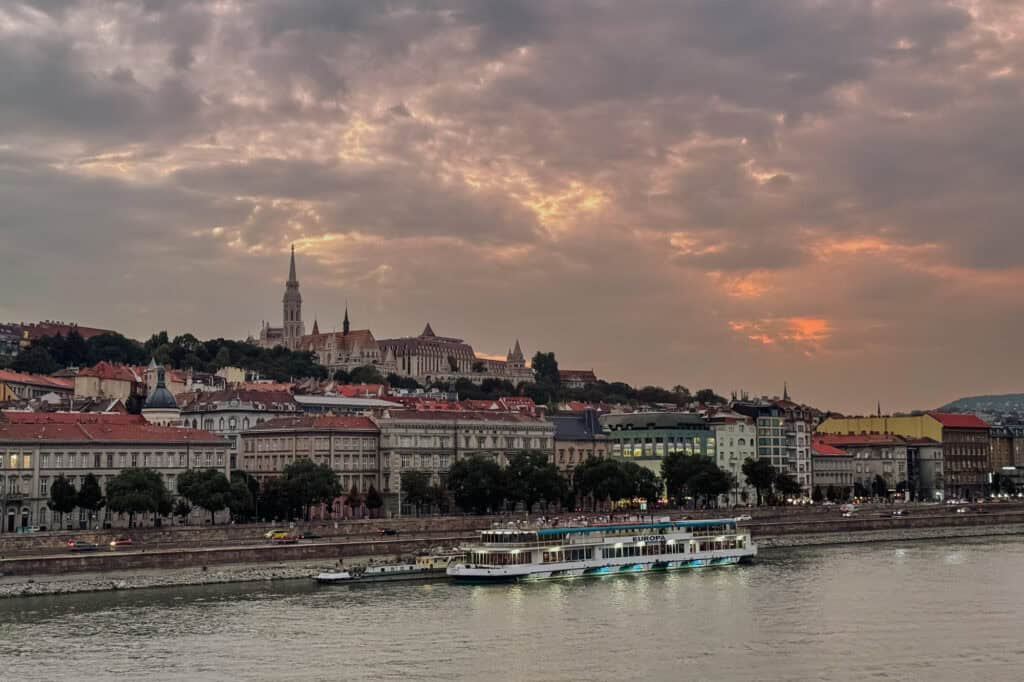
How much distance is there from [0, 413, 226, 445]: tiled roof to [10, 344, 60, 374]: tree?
73766 mm

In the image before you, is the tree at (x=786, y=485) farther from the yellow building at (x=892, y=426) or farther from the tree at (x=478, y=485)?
the yellow building at (x=892, y=426)

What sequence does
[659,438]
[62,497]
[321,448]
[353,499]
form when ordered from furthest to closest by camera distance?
[659,438], [321,448], [353,499], [62,497]

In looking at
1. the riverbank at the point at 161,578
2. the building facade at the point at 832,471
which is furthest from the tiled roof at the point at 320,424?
the building facade at the point at 832,471

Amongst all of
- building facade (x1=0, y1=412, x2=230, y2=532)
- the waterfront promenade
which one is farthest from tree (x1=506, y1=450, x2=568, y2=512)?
building facade (x1=0, y1=412, x2=230, y2=532)

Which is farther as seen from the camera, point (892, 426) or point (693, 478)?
point (892, 426)

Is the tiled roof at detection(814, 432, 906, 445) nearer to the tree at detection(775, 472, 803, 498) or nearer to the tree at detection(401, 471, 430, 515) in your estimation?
the tree at detection(775, 472, 803, 498)

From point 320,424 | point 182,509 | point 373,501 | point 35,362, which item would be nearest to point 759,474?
point 373,501

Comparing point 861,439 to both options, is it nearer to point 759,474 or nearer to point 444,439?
point 759,474

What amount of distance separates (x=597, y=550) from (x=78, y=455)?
107 feet

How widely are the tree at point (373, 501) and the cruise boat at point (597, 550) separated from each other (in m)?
28.6

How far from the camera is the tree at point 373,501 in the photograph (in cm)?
10175

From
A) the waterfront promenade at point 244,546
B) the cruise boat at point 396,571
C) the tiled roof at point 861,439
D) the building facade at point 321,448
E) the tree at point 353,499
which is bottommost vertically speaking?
the cruise boat at point 396,571

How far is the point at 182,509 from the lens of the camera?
276 ft

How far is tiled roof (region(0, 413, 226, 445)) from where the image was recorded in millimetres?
84250
